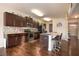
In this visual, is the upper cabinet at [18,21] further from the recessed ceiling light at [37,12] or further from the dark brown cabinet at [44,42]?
the dark brown cabinet at [44,42]

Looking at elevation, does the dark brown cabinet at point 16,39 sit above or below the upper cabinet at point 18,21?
below

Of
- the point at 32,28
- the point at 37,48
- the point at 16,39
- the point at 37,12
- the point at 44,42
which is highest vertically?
the point at 37,12

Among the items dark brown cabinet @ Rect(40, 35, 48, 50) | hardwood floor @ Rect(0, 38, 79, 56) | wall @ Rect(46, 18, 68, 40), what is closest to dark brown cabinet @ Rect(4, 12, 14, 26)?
hardwood floor @ Rect(0, 38, 79, 56)

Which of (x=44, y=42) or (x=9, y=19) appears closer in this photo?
(x=9, y=19)

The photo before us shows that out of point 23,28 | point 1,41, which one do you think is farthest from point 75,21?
point 1,41

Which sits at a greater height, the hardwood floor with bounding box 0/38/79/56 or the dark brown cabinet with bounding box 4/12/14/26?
the dark brown cabinet with bounding box 4/12/14/26

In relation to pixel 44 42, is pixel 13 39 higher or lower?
higher

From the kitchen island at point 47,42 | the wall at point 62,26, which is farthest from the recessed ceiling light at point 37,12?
the kitchen island at point 47,42

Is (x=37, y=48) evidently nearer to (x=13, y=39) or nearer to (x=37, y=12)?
(x=13, y=39)

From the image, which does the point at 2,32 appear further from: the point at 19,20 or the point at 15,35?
the point at 19,20

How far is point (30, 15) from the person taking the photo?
16.6ft

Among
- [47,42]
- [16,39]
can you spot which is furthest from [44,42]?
[16,39]

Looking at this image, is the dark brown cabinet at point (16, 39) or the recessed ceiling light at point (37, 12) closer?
the recessed ceiling light at point (37, 12)

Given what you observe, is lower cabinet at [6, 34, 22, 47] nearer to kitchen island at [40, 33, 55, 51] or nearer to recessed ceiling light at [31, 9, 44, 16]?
kitchen island at [40, 33, 55, 51]
